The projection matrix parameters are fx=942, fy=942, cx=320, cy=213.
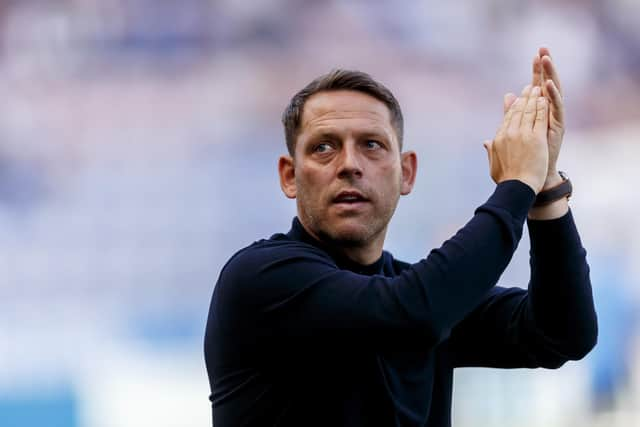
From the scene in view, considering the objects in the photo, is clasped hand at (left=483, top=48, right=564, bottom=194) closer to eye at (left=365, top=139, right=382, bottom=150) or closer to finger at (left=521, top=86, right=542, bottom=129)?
finger at (left=521, top=86, right=542, bottom=129)

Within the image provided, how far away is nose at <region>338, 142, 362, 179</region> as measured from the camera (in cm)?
172

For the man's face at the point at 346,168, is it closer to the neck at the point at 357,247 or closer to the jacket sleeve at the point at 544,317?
the neck at the point at 357,247

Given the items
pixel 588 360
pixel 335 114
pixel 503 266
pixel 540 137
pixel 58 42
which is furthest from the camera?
pixel 58 42

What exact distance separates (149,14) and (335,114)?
3136 mm

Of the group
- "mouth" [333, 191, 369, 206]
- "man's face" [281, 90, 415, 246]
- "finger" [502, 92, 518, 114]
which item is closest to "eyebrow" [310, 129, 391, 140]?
"man's face" [281, 90, 415, 246]

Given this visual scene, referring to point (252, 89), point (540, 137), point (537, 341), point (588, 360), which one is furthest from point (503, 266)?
point (252, 89)

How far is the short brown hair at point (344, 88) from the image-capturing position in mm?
1846

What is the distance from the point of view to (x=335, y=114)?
1.80 meters

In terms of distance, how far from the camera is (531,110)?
1.70m

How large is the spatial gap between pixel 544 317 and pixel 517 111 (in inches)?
16.1

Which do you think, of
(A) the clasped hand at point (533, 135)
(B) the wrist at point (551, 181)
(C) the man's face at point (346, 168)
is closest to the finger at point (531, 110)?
(A) the clasped hand at point (533, 135)

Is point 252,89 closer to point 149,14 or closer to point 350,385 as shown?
point 149,14

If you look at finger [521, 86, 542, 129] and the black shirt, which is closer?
the black shirt

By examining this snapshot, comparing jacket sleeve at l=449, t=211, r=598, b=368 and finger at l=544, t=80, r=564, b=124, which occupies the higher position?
finger at l=544, t=80, r=564, b=124
